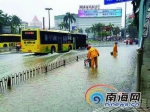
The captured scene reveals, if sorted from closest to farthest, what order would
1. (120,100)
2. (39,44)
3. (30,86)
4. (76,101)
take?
1. (120,100)
2. (76,101)
3. (30,86)
4. (39,44)

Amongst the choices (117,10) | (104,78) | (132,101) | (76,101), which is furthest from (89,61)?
(117,10)

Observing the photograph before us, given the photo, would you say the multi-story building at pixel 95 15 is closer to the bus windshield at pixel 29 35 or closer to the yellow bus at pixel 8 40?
the yellow bus at pixel 8 40

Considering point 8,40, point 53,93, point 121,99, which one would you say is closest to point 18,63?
point 53,93

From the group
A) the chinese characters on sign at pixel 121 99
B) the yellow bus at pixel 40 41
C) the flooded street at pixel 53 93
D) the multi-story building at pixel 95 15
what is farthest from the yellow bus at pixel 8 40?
the multi-story building at pixel 95 15

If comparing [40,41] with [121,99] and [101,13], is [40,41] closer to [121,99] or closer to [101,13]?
[121,99]

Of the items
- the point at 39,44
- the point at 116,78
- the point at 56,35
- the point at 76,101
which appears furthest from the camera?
the point at 56,35

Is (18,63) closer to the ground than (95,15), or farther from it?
closer to the ground

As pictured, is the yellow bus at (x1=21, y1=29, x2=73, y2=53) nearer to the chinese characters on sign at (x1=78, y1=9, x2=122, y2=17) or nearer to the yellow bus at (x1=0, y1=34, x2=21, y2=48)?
the yellow bus at (x1=0, y1=34, x2=21, y2=48)

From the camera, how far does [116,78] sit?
1026cm

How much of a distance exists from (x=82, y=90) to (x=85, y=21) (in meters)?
127

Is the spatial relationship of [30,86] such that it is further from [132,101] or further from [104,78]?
[132,101]

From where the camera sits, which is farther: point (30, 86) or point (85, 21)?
point (85, 21)

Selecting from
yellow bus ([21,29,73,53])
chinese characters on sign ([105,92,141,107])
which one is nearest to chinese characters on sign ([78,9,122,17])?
yellow bus ([21,29,73,53])

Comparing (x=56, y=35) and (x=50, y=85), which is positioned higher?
(x=56, y=35)
